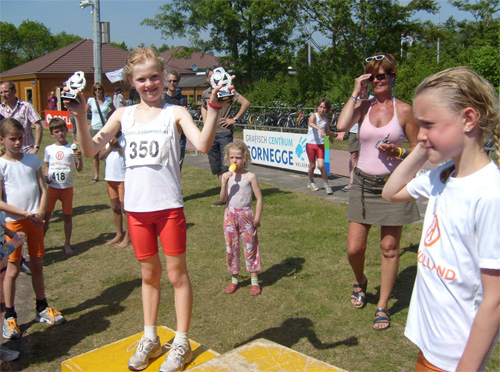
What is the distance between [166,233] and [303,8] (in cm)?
2541

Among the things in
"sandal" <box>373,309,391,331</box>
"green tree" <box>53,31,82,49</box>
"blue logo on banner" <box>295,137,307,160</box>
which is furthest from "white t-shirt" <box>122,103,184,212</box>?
"green tree" <box>53,31,82,49</box>

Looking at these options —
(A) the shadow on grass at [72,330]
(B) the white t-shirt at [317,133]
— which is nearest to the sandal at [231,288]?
(A) the shadow on grass at [72,330]

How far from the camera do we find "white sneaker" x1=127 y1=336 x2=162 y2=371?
3.06m

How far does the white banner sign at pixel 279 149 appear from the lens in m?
12.1

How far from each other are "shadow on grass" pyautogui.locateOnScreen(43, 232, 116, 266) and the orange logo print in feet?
17.8

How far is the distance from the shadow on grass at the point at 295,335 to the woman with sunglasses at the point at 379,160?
0.49 m

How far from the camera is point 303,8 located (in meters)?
26.1

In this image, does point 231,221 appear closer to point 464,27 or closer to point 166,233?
point 166,233

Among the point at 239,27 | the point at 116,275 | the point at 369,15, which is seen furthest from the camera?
the point at 239,27

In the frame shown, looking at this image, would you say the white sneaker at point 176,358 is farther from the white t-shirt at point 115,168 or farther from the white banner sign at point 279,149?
the white banner sign at point 279,149

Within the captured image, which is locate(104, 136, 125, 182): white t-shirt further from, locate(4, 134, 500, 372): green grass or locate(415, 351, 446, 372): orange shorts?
locate(415, 351, 446, 372): orange shorts

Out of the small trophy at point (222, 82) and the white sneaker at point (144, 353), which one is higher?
the small trophy at point (222, 82)

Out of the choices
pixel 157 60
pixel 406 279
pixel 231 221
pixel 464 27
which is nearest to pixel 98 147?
pixel 157 60

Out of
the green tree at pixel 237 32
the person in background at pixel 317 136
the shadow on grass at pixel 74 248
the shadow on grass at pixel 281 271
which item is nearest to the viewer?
the shadow on grass at pixel 281 271
